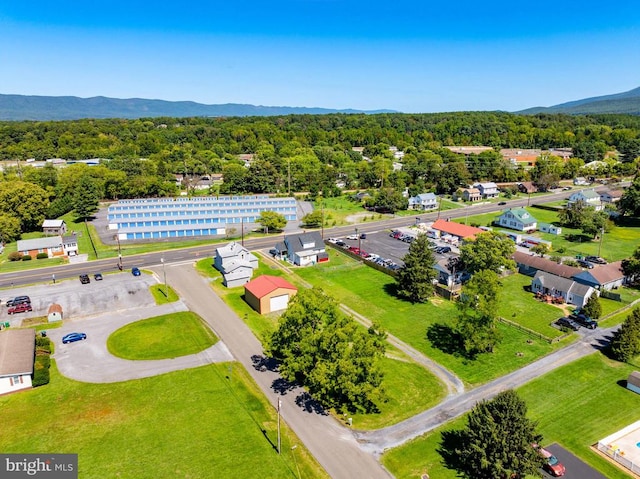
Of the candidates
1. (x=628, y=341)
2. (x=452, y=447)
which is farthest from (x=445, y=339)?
(x=628, y=341)

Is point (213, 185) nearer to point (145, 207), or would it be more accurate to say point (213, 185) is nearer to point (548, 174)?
point (145, 207)

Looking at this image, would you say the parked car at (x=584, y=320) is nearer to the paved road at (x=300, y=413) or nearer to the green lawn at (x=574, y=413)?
the green lawn at (x=574, y=413)

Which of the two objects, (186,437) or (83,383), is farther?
(83,383)

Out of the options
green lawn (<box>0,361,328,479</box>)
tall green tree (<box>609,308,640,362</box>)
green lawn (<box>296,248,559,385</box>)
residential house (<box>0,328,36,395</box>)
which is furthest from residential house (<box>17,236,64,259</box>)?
tall green tree (<box>609,308,640,362</box>)

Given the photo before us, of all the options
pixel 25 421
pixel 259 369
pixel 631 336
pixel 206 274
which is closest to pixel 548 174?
A: pixel 631 336

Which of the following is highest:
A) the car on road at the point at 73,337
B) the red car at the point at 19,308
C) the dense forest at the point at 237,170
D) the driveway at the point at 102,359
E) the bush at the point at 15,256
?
the dense forest at the point at 237,170

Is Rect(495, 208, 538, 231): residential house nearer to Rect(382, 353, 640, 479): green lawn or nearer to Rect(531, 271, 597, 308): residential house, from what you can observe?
Rect(531, 271, 597, 308): residential house

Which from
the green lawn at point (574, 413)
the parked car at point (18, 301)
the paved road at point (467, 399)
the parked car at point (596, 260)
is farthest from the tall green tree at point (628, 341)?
the parked car at point (18, 301)
